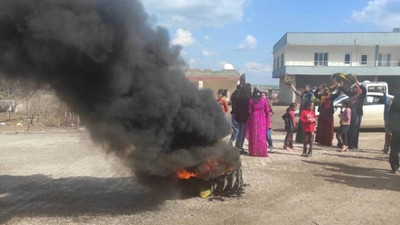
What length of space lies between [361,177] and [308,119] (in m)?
2.53

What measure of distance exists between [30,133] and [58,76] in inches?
454

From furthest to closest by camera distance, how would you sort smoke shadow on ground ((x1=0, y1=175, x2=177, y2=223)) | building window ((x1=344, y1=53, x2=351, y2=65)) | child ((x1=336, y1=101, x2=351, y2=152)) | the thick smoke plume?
building window ((x1=344, y1=53, x2=351, y2=65))
child ((x1=336, y1=101, x2=351, y2=152))
smoke shadow on ground ((x1=0, y1=175, x2=177, y2=223))
the thick smoke plume

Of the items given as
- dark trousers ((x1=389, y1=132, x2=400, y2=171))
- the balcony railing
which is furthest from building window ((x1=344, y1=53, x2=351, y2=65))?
dark trousers ((x1=389, y1=132, x2=400, y2=171))

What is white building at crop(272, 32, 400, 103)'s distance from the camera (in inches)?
1666

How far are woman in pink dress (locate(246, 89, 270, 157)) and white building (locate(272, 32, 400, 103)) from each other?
1321 inches

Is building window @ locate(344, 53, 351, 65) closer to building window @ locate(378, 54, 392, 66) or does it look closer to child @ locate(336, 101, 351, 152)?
building window @ locate(378, 54, 392, 66)

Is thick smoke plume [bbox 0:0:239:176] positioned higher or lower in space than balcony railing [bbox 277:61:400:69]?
lower

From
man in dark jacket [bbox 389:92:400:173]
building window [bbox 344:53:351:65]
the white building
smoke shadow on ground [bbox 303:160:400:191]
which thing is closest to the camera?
smoke shadow on ground [bbox 303:160:400:191]

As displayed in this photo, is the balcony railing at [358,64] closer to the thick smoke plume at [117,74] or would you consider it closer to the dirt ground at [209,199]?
the dirt ground at [209,199]

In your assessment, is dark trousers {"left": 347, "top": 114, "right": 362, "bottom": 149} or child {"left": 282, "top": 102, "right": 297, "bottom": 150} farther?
dark trousers {"left": 347, "top": 114, "right": 362, "bottom": 149}

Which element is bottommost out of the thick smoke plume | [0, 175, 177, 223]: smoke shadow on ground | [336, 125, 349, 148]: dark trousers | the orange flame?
[0, 175, 177, 223]: smoke shadow on ground

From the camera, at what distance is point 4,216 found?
533 cm

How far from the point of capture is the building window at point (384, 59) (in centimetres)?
4419

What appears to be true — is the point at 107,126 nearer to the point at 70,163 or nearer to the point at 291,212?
the point at 291,212
